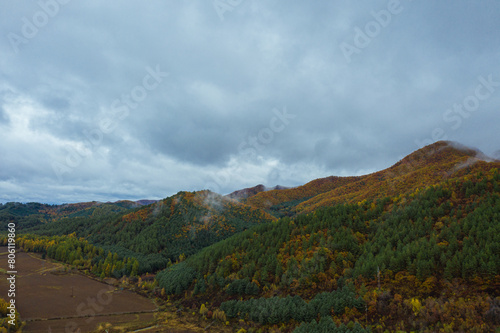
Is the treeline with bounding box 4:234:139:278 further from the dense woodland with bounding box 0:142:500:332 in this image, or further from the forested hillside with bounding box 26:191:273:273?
the forested hillside with bounding box 26:191:273:273

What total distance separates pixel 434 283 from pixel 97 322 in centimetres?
7742

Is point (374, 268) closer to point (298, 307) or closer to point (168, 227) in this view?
point (298, 307)

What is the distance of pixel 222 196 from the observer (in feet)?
648

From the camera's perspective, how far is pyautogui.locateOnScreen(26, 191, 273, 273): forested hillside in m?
130

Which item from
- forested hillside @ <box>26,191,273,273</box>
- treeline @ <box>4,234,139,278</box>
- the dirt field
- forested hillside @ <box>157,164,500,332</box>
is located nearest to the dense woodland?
forested hillside @ <box>157,164,500,332</box>

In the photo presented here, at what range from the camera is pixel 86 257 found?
120 metres

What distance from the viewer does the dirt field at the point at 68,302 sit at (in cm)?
5584

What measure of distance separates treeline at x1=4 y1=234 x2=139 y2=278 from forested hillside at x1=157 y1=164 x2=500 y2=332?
95.2 ft

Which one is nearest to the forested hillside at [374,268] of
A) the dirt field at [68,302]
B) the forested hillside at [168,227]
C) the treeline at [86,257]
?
the dirt field at [68,302]

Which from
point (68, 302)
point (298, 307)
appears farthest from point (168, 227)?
point (298, 307)

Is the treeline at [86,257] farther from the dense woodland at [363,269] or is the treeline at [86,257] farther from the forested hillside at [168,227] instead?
the forested hillside at [168,227]

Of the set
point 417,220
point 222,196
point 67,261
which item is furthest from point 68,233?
point 417,220

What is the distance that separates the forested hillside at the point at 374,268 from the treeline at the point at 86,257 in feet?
95.2

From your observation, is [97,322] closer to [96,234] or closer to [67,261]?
[67,261]
